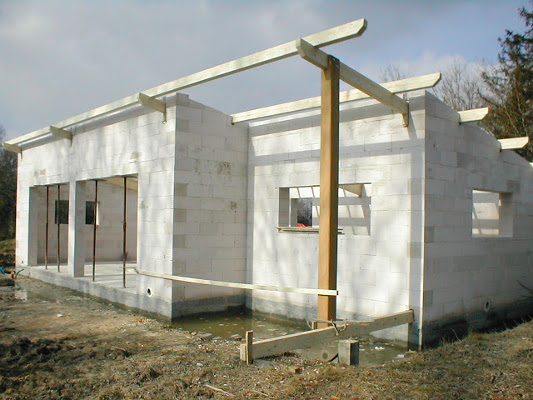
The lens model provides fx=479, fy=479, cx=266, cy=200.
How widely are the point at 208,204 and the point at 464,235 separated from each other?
4.35 metres

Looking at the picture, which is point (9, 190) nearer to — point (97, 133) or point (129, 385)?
point (97, 133)

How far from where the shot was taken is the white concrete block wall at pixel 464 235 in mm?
6879

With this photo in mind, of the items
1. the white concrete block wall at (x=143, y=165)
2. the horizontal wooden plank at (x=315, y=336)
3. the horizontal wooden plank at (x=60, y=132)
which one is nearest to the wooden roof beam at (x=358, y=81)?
the horizontal wooden plank at (x=315, y=336)

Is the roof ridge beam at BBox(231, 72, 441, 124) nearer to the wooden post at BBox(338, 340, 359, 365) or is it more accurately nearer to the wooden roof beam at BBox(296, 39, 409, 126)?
the wooden roof beam at BBox(296, 39, 409, 126)

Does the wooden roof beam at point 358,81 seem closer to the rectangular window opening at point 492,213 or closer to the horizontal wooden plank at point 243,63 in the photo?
the horizontal wooden plank at point 243,63

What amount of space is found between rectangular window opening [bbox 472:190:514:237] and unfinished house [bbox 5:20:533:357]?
0.03 meters

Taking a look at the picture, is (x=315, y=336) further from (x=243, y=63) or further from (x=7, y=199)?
(x=7, y=199)

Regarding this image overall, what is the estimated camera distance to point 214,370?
5.17 m

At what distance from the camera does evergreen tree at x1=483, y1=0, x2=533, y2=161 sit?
17656mm

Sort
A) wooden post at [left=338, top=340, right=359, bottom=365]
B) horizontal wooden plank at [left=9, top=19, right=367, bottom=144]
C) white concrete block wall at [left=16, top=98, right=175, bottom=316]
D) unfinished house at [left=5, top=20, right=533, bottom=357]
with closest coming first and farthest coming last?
wooden post at [left=338, top=340, right=359, bottom=365], horizontal wooden plank at [left=9, top=19, right=367, bottom=144], unfinished house at [left=5, top=20, right=533, bottom=357], white concrete block wall at [left=16, top=98, right=175, bottom=316]

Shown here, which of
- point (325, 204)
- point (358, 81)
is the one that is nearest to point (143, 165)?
point (325, 204)

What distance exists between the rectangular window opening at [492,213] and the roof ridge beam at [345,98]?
346 cm

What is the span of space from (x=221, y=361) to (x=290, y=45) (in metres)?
3.96

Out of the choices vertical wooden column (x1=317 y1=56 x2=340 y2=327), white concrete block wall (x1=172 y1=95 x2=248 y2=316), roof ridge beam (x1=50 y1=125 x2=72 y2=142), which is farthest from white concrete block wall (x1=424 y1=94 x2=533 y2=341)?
roof ridge beam (x1=50 y1=125 x2=72 y2=142)
